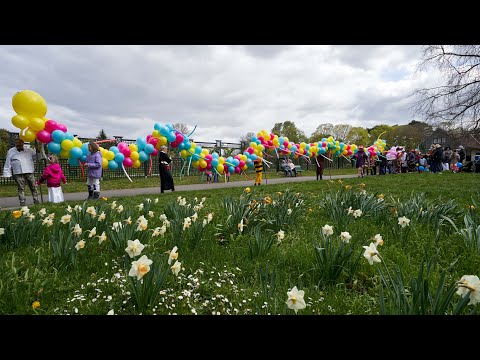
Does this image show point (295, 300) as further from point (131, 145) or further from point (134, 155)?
point (131, 145)

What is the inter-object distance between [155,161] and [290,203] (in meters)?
15.0

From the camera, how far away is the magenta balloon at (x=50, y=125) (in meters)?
7.43

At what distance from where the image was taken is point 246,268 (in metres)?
2.17

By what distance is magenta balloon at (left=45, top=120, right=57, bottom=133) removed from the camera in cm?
743

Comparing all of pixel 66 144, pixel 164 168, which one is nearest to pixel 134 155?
pixel 164 168

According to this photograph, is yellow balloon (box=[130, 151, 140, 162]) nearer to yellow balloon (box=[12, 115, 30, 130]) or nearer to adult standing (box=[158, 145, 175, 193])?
adult standing (box=[158, 145, 175, 193])

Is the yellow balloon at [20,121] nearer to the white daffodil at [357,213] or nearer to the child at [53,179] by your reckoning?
the child at [53,179]

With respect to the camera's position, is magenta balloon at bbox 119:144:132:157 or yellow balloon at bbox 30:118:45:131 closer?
yellow balloon at bbox 30:118:45:131

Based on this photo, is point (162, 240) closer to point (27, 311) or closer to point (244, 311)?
point (27, 311)

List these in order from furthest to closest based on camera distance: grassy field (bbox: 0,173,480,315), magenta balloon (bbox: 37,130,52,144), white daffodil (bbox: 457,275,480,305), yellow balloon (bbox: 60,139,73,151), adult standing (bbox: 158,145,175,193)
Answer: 1. adult standing (bbox: 158,145,175,193)
2. yellow balloon (bbox: 60,139,73,151)
3. magenta balloon (bbox: 37,130,52,144)
4. grassy field (bbox: 0,173,480,315)
5. white daffodil (bbox: 457,275,480,305)

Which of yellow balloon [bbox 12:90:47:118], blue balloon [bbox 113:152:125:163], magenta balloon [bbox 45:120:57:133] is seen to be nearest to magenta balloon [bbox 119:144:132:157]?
blue balloon [bbox 113:152:125:163]

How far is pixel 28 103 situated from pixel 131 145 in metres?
4.32

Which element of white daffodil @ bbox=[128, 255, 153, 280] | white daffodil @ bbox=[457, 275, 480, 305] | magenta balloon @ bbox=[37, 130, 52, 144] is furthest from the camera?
magenta balloon @ bbox=[37, 130, 52, 144]
